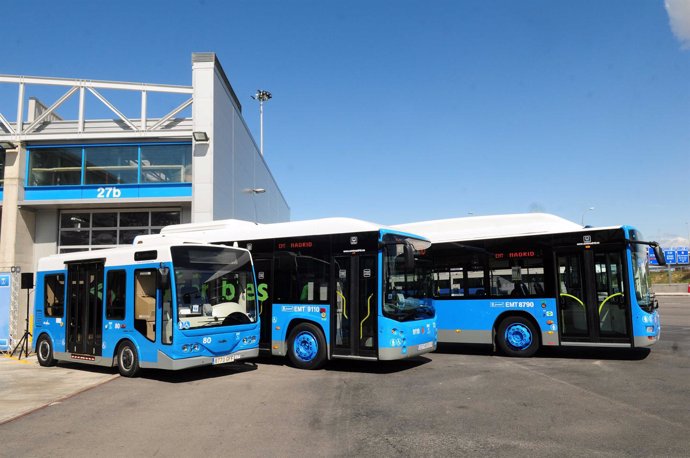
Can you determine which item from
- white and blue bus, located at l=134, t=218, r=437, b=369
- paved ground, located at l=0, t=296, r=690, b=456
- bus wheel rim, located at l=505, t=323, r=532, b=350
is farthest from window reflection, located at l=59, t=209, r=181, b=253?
bus wheel rim, located at l=505, t=323, r=532, b=350

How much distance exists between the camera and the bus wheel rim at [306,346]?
1143cm

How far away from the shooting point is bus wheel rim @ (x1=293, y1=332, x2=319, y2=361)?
11430 millimetres

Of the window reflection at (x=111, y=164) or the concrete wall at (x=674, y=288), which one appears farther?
the concrete wall at (x=674, y=288)

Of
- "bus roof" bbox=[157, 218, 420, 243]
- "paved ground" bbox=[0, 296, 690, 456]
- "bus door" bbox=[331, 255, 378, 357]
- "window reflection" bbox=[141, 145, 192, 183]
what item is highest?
"window reflection" bbox=[141, 145, 192, 183]

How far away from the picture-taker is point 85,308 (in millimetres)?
12156

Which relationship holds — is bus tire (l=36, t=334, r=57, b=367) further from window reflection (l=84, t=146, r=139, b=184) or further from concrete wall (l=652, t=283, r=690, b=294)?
concrete wall (l=652, t=283, r=690, b=294)

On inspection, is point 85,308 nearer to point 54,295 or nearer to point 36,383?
point 54,295

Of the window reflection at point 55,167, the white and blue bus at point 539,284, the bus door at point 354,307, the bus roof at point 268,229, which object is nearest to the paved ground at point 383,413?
the bus door at point 354,307

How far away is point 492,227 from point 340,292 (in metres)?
4.83

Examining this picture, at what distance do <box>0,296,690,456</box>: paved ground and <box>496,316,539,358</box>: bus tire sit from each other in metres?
1.09

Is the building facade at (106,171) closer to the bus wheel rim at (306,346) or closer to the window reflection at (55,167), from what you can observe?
the window reflection at (55,167)

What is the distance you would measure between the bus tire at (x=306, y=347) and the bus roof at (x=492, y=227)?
4600mm

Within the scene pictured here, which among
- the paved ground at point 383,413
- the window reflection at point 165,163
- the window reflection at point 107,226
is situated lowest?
Result: the paved ground at point 383,413

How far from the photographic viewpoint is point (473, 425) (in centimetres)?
646
